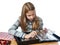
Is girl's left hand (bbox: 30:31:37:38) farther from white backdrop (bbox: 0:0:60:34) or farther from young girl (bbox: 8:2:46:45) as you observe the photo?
white backdrop (bbox: 0:0:60:34)

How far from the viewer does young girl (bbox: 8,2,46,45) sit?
2.80 ft

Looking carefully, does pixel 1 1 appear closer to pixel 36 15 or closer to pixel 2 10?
pixel 2 10

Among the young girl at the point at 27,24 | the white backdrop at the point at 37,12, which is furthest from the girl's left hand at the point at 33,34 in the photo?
the white backdrop at the point at 37,12

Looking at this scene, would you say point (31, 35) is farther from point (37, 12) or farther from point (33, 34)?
point (37, 12)

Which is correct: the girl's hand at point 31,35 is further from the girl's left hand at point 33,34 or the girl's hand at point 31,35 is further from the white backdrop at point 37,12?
the white backdrop at point 37,12

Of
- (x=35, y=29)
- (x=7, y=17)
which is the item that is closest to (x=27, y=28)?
(x=35, y=29)

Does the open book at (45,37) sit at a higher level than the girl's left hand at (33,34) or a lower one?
lower

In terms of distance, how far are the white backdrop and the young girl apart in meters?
0.04

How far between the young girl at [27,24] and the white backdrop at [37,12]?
37 mm

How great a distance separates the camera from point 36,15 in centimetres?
91

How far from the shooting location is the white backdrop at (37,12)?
0.92 meters

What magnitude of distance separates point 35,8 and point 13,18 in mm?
159

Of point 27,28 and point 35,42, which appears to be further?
point 27,28

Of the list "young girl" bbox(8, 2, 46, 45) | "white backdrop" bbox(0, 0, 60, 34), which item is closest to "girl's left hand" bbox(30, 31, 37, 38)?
"young girl" bbox(8, 2, 46, 45)
